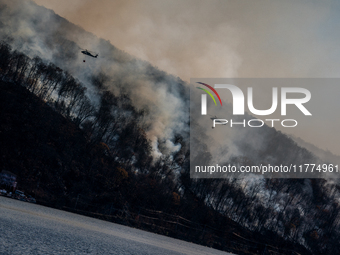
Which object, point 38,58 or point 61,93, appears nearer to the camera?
point 61,93

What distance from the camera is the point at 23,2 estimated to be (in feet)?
251

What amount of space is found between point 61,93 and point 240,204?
145 ft

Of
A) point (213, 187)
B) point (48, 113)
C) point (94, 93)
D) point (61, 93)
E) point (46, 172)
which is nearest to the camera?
Answer: point (46, 172)

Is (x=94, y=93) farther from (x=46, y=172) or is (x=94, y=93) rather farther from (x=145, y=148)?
(x=46, y=172)

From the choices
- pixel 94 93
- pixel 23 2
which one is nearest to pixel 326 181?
pixel 94 93

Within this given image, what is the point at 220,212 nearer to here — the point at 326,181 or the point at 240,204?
the point at 240,204

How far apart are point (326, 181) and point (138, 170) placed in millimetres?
82005

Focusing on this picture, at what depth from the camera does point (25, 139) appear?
95.0 feet

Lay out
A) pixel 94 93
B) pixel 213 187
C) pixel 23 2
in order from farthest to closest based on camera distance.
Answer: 1. pixel 23 2
2. pixel 94 93
3. pixel 213 187

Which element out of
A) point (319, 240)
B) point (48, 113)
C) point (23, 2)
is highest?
point (23, 2)

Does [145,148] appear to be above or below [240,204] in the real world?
above

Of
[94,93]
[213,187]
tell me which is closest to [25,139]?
[94,93]

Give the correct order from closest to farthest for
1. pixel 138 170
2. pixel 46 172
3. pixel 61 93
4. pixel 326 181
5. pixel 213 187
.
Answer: pixel 46 172, pixel 138 170, pixel 61 93, pixel 213 187, pixel 326 181

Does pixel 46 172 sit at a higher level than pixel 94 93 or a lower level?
lower
